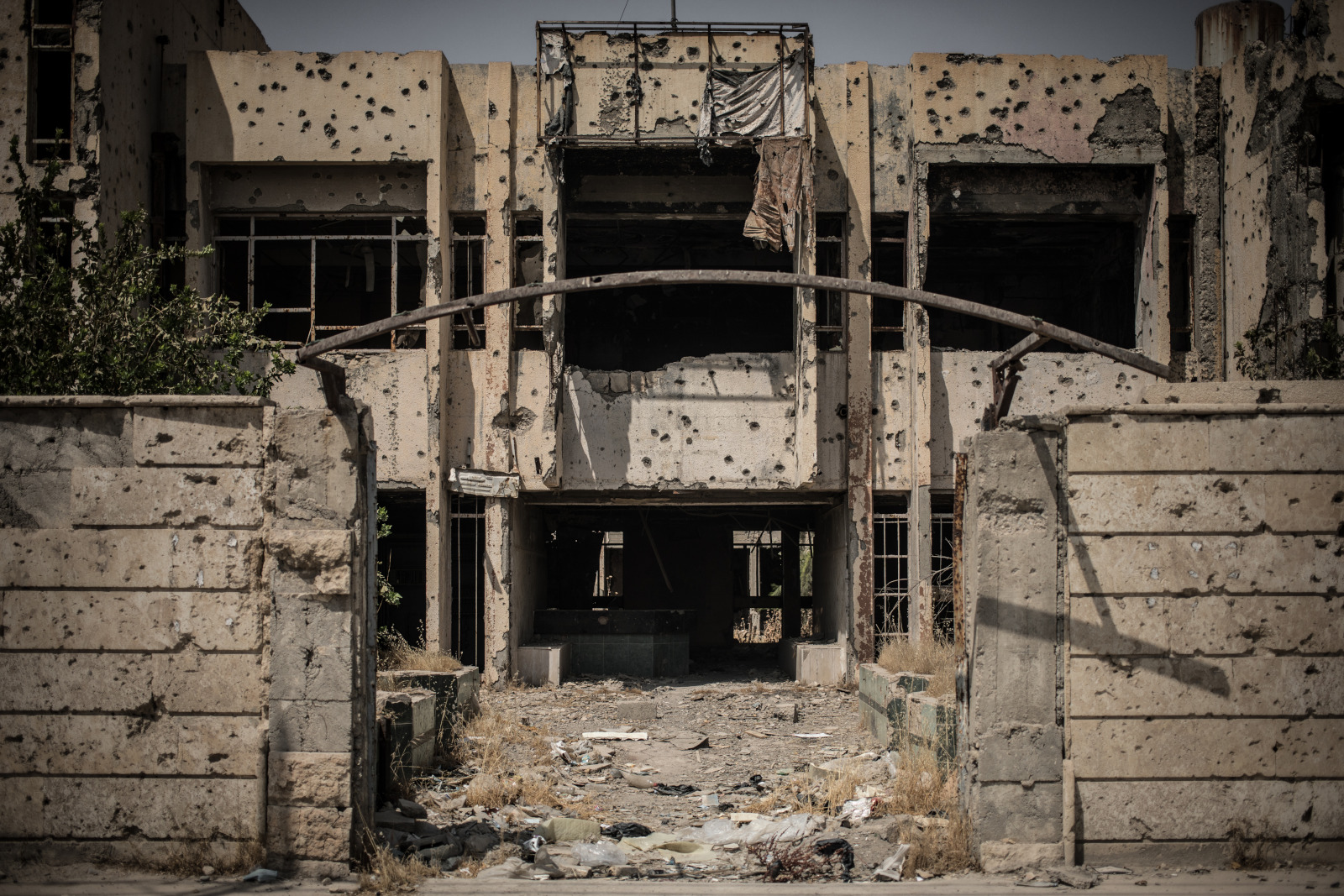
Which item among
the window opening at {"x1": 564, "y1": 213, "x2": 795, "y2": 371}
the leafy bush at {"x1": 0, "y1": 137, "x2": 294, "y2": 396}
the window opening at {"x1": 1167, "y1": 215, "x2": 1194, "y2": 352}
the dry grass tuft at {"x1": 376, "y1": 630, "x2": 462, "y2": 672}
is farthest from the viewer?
the window opening at {"x1": 564, "y1": 213, "x2": 795, "y2": 371}

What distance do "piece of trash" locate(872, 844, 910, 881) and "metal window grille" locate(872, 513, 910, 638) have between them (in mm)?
7820

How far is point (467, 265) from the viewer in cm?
1430

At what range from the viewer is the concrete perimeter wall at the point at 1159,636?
5.63 metres

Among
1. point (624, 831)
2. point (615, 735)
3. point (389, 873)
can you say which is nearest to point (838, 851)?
point (624, 831)

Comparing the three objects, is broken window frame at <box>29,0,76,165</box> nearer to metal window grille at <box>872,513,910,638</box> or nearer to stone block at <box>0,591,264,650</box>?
stone block at <box>0,591,264,650</box>

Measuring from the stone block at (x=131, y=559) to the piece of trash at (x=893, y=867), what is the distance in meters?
4.03

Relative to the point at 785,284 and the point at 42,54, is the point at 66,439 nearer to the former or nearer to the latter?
the point at 785,284

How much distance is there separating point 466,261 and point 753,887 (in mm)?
11035

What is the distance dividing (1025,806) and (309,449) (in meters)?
4.61

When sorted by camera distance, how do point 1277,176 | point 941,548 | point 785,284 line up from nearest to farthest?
point 785,284 → point 1277,176 → point 941,548

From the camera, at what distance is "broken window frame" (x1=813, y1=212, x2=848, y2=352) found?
14039mm

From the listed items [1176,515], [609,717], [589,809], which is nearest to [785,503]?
[609,717]

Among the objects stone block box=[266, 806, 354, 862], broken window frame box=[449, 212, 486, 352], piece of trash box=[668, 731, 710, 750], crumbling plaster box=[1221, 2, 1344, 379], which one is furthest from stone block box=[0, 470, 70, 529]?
crumbling plaster box=[1221, 2, 1344, 379]

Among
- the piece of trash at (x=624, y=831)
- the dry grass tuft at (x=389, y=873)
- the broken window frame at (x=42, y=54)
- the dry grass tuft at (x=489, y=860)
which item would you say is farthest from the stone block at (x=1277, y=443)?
the broken window frame at (x=42, y=54)
